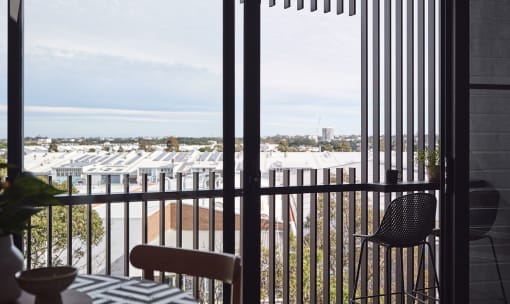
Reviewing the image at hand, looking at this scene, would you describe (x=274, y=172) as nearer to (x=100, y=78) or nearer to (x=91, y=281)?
(x=100, y=78)

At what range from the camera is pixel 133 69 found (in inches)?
120

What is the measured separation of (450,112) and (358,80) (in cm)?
98

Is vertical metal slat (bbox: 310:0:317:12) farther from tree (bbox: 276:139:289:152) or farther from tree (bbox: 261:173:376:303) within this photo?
tree (bbox: 261:173:376:303)

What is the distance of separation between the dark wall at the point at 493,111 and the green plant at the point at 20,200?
2.44 meters

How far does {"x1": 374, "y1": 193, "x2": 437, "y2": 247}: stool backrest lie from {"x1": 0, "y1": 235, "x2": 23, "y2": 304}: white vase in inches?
96.3

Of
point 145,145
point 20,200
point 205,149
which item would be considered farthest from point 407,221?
point 20,200

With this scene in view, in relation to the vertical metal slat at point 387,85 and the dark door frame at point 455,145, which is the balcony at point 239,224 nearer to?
the vertical metal slat at point 387,85

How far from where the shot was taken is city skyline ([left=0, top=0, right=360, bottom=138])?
2.79 meters

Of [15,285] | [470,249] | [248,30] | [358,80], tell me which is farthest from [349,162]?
[15,285]

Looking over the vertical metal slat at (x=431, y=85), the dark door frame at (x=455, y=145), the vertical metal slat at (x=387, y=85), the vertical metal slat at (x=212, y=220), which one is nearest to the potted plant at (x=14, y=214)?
the vertical metal slat at (x=212, y=220)

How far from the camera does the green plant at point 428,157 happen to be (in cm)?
385

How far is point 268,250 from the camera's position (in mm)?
3777

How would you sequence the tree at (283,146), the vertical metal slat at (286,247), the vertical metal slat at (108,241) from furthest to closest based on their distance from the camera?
the vertical metal slat at (286,247)
the tree at (283,146)
the vertical metal slat at (108,241)

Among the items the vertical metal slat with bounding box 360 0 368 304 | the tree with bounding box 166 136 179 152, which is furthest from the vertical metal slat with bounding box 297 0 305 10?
the tree with bounding box 166 136 179 152
